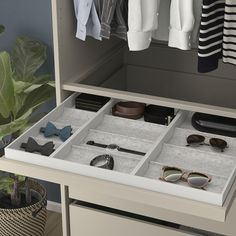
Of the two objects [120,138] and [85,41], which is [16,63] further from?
[120,138]

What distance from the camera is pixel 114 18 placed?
2.29 metres

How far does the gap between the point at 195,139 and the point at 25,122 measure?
84 centimetres

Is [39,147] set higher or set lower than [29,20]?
lower

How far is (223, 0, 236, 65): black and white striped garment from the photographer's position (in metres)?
1.95

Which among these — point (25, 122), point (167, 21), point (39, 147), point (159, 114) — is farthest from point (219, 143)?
point (25, 122)

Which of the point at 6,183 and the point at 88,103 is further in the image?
the point at 6,183

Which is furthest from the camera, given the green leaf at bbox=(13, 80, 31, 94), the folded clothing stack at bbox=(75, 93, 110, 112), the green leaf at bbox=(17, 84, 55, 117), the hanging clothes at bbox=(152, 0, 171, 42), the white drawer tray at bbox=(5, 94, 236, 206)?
the green leaf at bbox=(17, 84, 55, 117)

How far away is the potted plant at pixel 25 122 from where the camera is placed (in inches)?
106

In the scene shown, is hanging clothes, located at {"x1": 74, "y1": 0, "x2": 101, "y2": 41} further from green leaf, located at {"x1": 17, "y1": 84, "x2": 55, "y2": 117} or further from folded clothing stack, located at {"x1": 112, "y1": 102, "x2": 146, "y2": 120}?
green leaf, located at {"x1": 17, "y1": 84, "x2": 55, "y2": 117}

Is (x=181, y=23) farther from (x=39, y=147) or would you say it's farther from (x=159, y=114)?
(x=39, y=147)

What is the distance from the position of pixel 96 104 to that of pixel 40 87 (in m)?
0.51

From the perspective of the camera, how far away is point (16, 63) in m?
2.86

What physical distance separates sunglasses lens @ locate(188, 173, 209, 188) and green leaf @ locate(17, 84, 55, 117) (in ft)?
3.54

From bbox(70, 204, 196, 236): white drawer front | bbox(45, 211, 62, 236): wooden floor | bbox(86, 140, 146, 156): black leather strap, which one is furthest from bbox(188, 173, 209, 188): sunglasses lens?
bbox(45, 211, 62, 236): wooden floor
